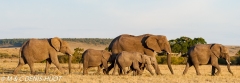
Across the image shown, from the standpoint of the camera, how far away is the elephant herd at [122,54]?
74.8 ft

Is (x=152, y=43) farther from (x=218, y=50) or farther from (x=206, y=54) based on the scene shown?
(x=218, y=50)

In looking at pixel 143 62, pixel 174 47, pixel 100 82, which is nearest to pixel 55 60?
pixel 143 62

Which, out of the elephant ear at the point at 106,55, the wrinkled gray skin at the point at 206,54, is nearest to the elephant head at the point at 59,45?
the elephant ear at the point at 106,55

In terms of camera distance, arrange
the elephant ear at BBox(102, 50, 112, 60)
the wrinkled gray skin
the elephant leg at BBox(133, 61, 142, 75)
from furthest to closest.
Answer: the wrinkled gray skin < the elephant ear at BBox(102, 50, 112, 60) < the elephant leg at BBox(133, 61, 142, 75)

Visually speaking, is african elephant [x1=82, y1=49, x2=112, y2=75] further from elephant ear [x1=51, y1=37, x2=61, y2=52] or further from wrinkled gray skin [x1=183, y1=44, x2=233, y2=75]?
wrinkled gray skin [x1=183, y1=44, x2=233, y2=75]

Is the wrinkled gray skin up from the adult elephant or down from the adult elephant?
down

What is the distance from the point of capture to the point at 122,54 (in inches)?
890

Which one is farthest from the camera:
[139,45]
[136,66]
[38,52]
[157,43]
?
[139,45]

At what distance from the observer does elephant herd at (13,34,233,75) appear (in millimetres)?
22797

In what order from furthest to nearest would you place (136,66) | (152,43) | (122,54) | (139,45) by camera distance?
1. (139,45)
2. (152,43)
3. (136,66)
4. (122,54)

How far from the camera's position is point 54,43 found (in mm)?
23609

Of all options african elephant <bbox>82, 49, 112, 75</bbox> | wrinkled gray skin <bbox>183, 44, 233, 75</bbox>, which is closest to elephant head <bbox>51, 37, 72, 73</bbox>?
african elephant <bbox>82, 49, 112, 75</bbox>

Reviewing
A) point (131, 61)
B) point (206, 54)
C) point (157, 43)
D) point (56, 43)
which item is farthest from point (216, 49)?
point (56, 43)

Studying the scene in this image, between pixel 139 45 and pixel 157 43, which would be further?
pixel 139 45
